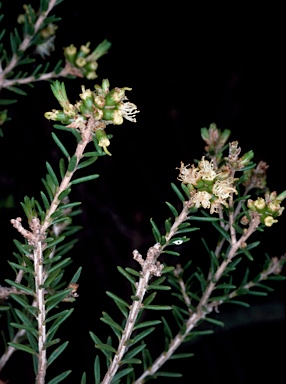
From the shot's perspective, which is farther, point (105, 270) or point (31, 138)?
point (105, 270)

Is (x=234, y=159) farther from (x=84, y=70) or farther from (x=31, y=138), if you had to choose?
(x=31, y=138)

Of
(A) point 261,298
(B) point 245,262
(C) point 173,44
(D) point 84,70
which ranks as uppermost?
(C) point 173,44

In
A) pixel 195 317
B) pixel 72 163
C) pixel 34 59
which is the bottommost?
pixel 195 317

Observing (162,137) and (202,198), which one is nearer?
(202,198)

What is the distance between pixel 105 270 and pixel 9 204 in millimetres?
622

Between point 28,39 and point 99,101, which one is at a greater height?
point 28,39

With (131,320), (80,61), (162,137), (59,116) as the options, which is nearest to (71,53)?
(80,61)

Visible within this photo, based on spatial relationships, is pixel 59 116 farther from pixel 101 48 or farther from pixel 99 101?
pixel 101 48

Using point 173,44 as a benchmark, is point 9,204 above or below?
below

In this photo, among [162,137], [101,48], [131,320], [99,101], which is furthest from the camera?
[162,137]

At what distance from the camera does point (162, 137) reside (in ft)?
6.15

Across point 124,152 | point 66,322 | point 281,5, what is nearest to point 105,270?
point 66,322

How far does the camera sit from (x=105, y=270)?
1733mm

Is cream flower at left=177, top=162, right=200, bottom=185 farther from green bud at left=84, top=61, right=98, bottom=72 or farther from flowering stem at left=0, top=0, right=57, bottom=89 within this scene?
flowering stem at left=0, top=0, right=57, bottom=89
